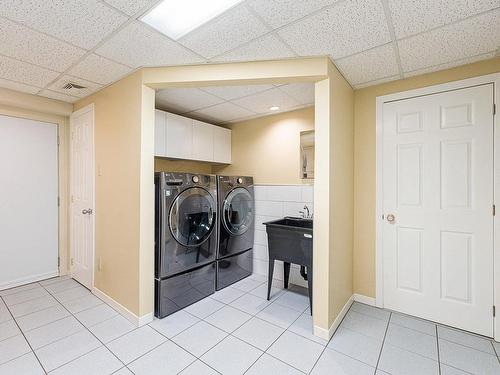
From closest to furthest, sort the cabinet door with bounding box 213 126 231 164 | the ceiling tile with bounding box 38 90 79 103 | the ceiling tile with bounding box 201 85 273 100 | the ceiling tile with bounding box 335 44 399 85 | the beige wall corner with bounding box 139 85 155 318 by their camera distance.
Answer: the ceiling tile with bounding box 335 44 399 85
the beige wall corner with bounding box 139 85 155 318
the ceiling tile with bounding box 201 85 273 100
the ceiling tile with bounding box 38 90 79 103
the cabinet door with bounding box 213 126 231 164

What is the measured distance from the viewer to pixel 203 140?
3387mm

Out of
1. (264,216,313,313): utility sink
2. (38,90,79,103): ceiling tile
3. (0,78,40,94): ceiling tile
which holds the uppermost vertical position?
(38,90,79,103): ceiling tile

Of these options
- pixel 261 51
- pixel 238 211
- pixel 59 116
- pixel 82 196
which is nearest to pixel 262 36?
pixel 261 51

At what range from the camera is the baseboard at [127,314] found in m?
2.13

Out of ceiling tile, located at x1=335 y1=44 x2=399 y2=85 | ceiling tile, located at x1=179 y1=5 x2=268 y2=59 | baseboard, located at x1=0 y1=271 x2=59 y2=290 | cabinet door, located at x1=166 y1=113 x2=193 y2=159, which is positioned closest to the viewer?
ceiling tile, located at x1=179 y1=5 x2=268 y2=59

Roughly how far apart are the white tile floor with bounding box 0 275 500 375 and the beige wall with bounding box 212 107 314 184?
1.62 m

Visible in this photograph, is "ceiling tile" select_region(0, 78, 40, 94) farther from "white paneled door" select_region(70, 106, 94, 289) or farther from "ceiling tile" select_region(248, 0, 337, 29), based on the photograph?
"ceiling tile" select_region(248, 0, 337, 29)

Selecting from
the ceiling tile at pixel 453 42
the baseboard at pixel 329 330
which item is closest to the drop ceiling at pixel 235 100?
the ceiling tile at pixel 453 42

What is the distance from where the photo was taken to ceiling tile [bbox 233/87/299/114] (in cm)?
265

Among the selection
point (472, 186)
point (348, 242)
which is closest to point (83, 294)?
point (348, 242)

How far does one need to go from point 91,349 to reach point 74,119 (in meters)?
2.67

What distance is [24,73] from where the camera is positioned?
2240mm

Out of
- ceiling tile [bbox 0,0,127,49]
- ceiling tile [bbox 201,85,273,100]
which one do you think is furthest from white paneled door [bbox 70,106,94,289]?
ceiling tile [bbox 201,85,273,100]

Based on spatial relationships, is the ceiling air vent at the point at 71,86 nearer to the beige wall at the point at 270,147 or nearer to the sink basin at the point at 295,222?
the beige wall at the point at 270,147
